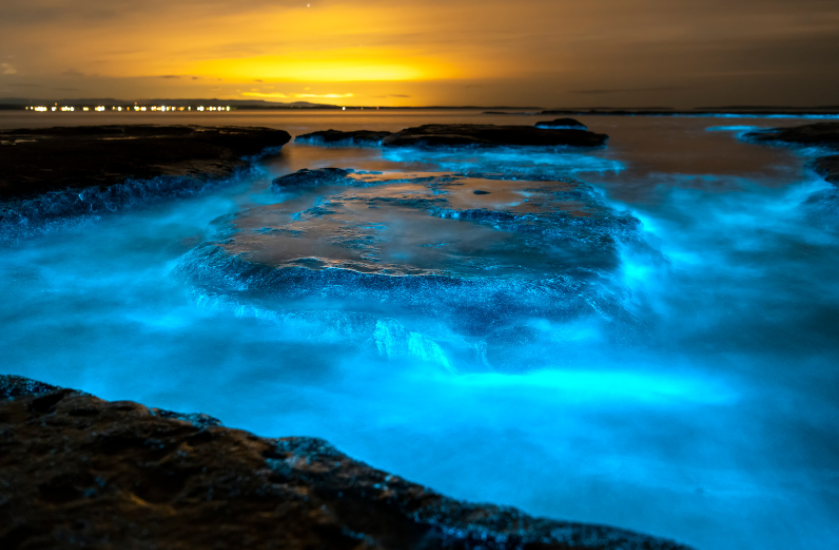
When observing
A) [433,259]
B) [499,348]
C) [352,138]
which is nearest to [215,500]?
[499,348]

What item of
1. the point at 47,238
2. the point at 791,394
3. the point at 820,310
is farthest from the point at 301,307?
the point at 820,310

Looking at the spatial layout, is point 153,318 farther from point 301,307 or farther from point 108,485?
point 108,485

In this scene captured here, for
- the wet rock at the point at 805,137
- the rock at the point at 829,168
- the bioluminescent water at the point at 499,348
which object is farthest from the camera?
Answer: the wet rock at the point at 805,137

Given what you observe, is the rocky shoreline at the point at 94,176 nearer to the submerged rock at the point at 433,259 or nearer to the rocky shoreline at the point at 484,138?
the submerged rock at the point at 433,259

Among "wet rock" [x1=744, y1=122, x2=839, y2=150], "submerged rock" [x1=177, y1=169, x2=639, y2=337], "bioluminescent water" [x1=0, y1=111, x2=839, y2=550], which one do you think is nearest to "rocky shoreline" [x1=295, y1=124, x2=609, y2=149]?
"wet rock" [x1=744, y1=122, x2=839, y2=150]

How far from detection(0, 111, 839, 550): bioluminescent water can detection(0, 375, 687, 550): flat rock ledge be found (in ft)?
A: 3.07

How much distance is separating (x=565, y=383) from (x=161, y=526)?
2.58m

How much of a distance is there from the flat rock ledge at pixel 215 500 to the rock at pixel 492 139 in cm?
1686

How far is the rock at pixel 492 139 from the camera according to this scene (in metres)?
17.7

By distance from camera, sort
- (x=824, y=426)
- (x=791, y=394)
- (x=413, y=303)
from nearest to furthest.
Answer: (x=824, y=426) → (x=791, y=394) → (x=413, y=303)

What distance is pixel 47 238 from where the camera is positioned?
6078 mm

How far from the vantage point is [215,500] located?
1504mm

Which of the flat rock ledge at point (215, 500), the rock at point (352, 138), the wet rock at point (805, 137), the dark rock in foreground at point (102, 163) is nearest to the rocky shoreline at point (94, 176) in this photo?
the dark rock in foreground at point (102, 163)

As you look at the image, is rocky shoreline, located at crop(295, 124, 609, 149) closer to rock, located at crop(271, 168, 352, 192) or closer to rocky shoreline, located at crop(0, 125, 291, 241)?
rocky shoreline, located at crop(0, 125, 291, 241)
